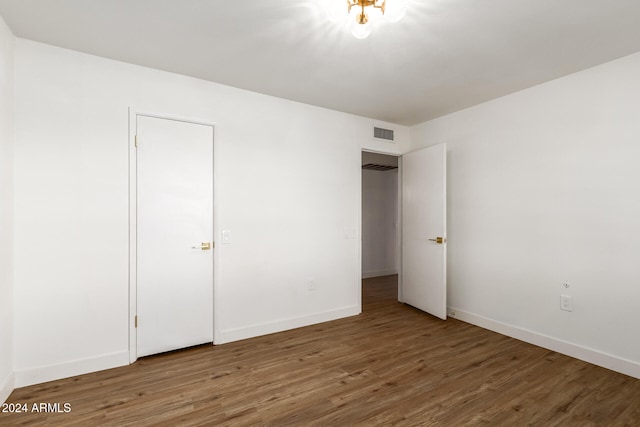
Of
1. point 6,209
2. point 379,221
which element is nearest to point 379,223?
point 379,221

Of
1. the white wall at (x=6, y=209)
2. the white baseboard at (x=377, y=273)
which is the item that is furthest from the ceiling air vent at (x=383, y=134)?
the white wall at (x=6, y=209)

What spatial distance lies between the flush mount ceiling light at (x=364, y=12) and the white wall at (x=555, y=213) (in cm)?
210

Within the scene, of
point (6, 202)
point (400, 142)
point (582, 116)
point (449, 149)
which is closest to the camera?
point (6, 202)

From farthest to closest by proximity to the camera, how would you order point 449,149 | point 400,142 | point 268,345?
point 400,142 < point 449,149 < point 268,345

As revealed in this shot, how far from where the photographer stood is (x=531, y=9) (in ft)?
6.20

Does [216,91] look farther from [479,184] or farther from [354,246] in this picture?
[479,184]

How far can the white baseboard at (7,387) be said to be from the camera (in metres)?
2.02

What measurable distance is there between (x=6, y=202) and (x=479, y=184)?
14.2 feet

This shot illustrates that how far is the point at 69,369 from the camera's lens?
7.78 feet

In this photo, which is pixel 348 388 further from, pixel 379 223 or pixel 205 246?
pixel 379 223

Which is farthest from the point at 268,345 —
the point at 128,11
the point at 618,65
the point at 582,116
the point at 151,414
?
the point at 618,65

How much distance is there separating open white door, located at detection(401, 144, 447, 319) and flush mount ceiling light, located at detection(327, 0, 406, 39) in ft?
7.12

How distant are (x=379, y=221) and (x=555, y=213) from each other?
12.5 ft

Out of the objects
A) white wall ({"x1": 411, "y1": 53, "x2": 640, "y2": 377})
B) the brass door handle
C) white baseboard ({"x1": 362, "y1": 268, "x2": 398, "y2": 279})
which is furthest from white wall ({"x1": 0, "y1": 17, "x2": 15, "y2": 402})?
white baseboard ({"x1": 362, "y1": 268, "x2": 398, "y2": 279})
